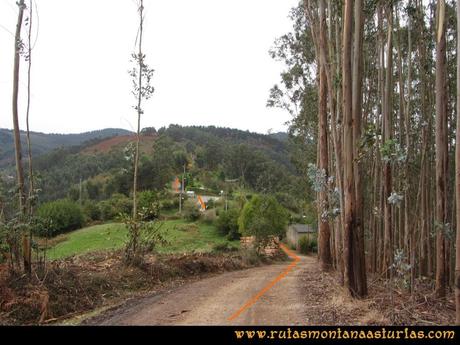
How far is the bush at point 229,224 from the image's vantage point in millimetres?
47812

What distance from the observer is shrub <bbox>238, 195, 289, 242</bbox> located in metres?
26.2

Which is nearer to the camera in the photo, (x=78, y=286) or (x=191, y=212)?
(x=78, y=286)

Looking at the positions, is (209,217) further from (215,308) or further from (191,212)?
(215,308)

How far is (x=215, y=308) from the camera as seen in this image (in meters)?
8.46

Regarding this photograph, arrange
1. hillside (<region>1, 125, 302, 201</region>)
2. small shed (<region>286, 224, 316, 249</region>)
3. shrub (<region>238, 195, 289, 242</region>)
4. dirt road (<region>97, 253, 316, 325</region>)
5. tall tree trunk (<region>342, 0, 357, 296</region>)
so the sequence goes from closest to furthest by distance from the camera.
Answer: dirt road (<region>97, 253, 316, 325</region>) → tall tree trunk (<region>342, 0, 357, 296</region>) → shrub (<region>238, 195, 289, 242</region>) → small shed (<region>286, 224, 316, 249</region>) → hillside (<region>1, 125, 302, 201</region>)

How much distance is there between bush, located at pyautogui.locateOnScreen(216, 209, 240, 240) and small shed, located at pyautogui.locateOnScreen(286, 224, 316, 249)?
682 cm

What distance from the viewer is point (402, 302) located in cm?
758

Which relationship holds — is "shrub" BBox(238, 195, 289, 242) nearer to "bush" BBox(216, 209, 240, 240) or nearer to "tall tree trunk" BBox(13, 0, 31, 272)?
"bush" BBox(216, 209, 240, 240)

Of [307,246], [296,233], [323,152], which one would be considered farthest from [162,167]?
[323,152]

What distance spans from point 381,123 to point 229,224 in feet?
113

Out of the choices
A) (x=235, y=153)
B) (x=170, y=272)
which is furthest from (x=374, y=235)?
(x=235, y=153)

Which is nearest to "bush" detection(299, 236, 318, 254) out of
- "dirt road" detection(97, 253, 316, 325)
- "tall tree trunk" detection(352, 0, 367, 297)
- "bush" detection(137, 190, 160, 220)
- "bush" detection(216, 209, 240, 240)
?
"bush" detection(216, 209, 240, 240)

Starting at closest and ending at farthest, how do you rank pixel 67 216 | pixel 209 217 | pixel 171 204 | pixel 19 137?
pixel 19 137
pixel 67 216
pixel 209 217
pixel 171 204
